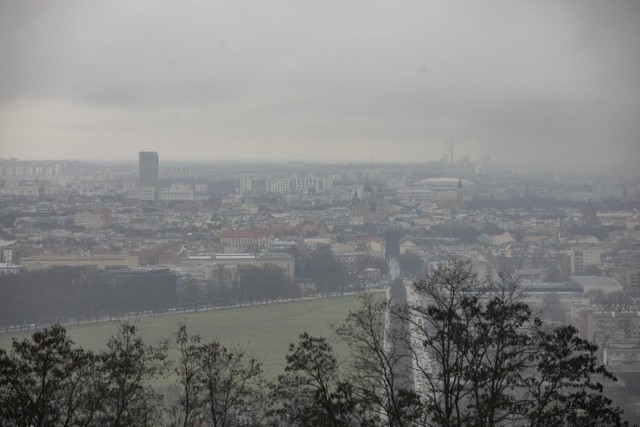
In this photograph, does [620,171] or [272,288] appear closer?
[272,288]

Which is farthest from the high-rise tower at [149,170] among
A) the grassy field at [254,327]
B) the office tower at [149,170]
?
the grassy field at [254,327]

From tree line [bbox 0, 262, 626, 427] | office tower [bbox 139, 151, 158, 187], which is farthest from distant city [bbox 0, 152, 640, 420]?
tree line [bbox 0, 262, 626, 427]

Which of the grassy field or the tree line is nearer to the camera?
the tree line

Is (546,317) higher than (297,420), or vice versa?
(297,420)

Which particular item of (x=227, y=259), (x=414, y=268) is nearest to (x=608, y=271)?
(x=414, y=268)

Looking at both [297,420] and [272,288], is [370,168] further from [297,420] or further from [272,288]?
[297,420]

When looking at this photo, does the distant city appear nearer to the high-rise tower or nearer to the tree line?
the high-rise tower

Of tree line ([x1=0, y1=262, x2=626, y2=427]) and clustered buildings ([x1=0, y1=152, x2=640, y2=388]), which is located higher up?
tree line ([x1=0, y1=262, x2=626, y2=427])

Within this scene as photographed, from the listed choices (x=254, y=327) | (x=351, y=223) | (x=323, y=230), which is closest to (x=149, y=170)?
(x=351, y=223)
